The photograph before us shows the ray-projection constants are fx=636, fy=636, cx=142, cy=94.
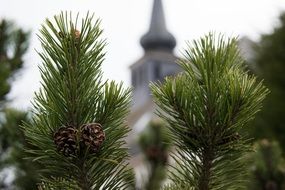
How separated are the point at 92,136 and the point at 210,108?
19 cm

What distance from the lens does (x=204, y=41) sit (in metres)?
1.04

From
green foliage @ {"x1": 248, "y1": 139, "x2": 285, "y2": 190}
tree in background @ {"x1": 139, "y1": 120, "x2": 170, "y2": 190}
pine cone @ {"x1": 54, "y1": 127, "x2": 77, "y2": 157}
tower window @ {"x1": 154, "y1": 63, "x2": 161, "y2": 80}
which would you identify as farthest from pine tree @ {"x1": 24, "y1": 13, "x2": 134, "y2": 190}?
tower window @ {"x1": 154, "y1": 63, "x2": 161, "y2": 80}

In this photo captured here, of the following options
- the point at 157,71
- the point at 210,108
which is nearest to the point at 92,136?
the point at 210,108

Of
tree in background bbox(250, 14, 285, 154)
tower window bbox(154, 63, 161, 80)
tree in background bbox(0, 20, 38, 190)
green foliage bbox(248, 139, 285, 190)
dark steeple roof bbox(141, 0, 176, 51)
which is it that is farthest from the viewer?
tower window bbox(154, 63, 161, 80)

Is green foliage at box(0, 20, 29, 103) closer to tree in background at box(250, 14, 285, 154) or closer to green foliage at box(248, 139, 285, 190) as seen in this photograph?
green foliage at box(248, 139, 285, 190)

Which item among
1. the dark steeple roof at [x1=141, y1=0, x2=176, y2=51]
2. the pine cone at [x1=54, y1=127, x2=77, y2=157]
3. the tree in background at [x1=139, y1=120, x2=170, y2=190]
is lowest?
the pine cone at [x1=54, y1=127, x2=77, y2=157]

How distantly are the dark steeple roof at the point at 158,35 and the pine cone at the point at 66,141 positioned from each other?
51.3 metres

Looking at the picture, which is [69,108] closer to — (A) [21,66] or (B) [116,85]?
(B) [116,85]

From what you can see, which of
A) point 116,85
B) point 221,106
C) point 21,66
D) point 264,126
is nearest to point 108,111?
point 116,85

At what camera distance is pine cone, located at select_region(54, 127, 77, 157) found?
92 cm

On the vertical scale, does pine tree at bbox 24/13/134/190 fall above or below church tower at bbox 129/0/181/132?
below

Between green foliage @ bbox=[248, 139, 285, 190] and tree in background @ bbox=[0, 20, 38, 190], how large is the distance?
1050mm

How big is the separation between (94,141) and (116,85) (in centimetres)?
11

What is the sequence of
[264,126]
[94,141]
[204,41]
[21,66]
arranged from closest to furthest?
[94,141], [204,41], [21,66], [264,126]
